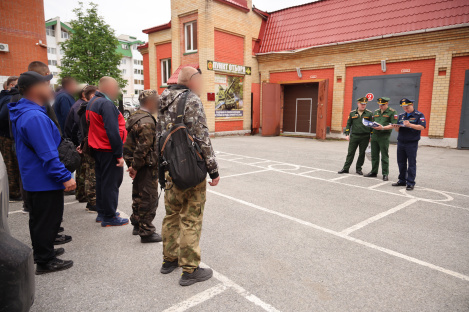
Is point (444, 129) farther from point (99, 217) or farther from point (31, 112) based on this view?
point (31, 112)

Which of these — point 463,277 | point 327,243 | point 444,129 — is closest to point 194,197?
point 327,243

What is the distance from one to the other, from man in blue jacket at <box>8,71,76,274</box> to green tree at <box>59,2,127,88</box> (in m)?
27.2

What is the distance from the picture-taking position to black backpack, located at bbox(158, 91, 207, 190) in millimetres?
2664

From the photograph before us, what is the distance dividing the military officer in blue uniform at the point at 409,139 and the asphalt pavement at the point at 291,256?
0.38 m

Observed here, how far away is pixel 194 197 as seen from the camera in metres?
2.87

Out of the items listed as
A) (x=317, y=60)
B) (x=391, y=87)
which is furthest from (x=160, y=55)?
(x=391, y=87)

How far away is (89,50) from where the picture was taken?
91.4 ft

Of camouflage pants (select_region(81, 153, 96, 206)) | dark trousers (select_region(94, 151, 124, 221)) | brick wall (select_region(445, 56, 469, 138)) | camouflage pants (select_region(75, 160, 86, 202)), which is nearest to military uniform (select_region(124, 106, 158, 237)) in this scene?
dark trousers (select_region(94, 151, 124, 221))

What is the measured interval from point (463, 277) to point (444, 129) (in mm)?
12338

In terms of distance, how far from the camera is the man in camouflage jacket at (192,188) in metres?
2.80

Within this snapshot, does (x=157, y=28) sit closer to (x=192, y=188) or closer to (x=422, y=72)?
(x=422, y=72)

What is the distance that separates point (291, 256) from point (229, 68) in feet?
50.8

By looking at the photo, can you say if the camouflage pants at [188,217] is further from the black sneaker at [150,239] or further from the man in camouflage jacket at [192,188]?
the black sneaker at [150,239]

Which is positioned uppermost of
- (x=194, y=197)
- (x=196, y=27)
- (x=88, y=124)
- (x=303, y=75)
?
(x=196, y=27)
